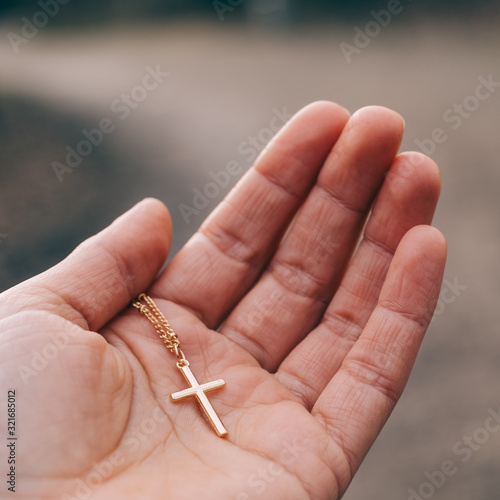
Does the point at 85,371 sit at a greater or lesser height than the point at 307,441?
lesser

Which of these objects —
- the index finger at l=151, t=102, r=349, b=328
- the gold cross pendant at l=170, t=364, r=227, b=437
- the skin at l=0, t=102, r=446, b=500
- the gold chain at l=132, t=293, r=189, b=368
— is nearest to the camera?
the skin at l=0, t=102, r=446, b=500

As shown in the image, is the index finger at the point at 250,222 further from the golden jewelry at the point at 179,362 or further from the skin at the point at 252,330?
the golden jewelry at the point at 179,362

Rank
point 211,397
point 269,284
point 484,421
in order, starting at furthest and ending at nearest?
point 484,421 → point 269,284 → point 211,397

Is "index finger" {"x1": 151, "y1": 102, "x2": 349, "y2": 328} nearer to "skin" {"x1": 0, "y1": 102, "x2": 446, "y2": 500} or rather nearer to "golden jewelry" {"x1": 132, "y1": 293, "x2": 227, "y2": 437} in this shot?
"skin" {"x1": 0, "y1": 102, "x2": 446, "y2": 500}

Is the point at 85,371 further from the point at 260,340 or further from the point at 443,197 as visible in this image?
the point at 443,197

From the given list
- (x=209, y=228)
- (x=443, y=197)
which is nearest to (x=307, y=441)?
(x=209, y=228)

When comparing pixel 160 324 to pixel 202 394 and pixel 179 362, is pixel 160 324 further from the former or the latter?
pixel 202 394

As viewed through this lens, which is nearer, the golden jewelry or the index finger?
the golden jewelry

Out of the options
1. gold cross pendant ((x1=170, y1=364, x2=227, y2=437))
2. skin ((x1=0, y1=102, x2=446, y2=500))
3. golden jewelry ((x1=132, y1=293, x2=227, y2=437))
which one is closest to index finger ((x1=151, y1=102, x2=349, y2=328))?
skin ((x1=0, y1=102, x2=446, y2=500))
